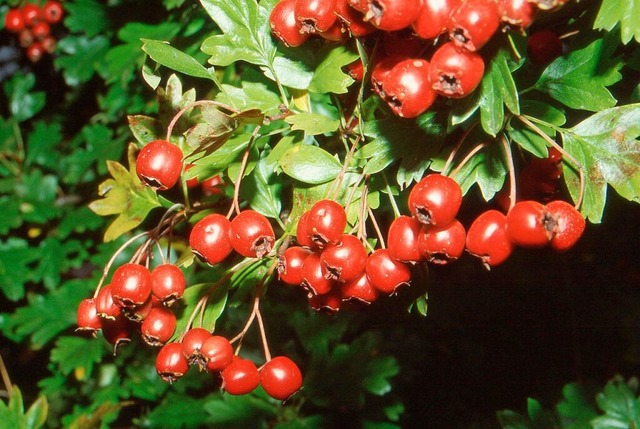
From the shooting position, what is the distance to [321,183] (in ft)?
2.92

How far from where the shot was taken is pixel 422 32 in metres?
0.62

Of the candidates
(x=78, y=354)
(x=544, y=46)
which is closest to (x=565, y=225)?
(x=544, y=46)

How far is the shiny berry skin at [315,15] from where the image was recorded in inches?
28.5

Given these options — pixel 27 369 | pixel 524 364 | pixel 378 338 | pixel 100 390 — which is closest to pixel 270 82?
pixel 378 338

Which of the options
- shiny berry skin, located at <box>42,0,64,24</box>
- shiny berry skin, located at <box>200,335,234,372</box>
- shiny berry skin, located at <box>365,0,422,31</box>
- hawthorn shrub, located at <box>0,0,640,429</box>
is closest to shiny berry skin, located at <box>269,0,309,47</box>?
hawthorn shrub, located at <box>0,0,640,429</box>

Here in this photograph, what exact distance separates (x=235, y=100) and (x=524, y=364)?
173cm

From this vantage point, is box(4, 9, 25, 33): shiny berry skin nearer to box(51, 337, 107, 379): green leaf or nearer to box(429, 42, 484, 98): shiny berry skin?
box(51, 337, 107, 379): green leaf

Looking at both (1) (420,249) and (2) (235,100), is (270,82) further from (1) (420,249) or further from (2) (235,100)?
(1) (420,249)

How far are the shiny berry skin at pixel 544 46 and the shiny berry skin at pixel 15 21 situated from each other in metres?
2.08

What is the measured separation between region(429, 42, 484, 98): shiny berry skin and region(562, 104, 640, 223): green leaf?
11.0 inches

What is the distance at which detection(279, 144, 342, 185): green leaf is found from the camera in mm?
863

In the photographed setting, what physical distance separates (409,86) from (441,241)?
196mm

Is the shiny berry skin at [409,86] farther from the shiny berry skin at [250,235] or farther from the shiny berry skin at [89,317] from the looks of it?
the shiny berry skin at [89,317]

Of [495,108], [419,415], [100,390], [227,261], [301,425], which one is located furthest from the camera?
[419,415]
